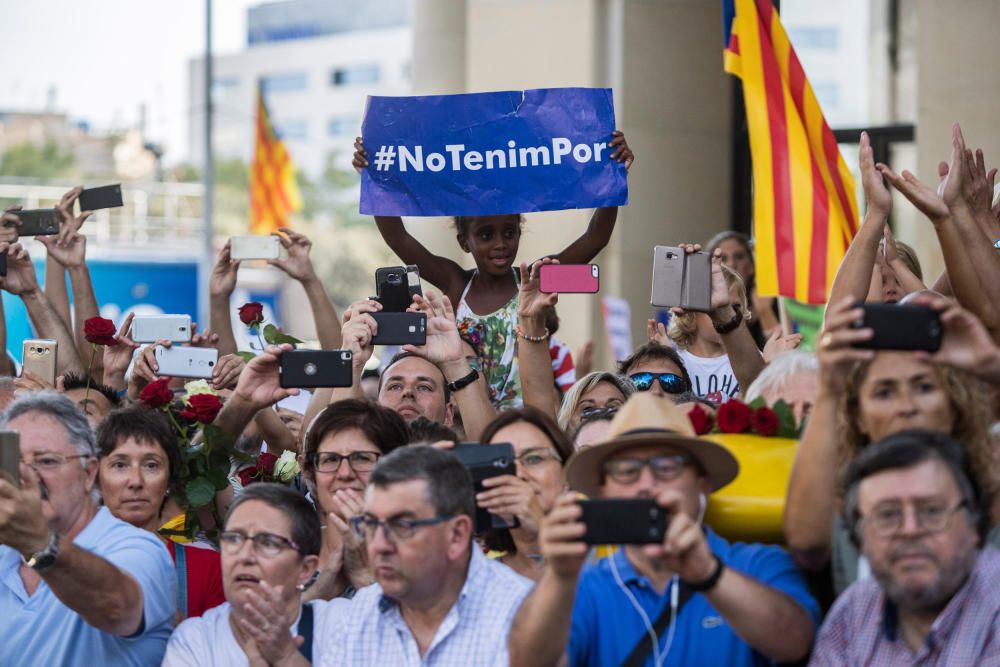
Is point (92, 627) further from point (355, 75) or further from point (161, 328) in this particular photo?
point (355, 75)

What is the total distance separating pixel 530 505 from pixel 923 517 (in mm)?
1393

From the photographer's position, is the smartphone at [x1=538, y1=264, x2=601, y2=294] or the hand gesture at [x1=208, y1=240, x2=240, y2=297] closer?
the smartphone at [x1=538, y1=264, x2=601, y2=294]

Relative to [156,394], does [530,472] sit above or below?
below

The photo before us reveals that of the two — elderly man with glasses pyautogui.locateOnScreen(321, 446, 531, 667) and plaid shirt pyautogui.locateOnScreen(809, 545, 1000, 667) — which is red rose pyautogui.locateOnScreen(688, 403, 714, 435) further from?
plaid shirt pyautogui.locateOnScreen(809, 545, 1000, 667)

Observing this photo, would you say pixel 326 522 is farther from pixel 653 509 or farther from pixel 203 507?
pixel 653 509

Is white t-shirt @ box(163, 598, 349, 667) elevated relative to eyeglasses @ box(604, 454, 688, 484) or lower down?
lower down

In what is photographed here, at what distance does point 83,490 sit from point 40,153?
6223 cm

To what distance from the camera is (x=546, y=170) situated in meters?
6.84

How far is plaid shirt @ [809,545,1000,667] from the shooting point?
3.59m

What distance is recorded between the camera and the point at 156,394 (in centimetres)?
576

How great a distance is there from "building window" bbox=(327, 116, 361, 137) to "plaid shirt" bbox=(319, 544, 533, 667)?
75035 mm

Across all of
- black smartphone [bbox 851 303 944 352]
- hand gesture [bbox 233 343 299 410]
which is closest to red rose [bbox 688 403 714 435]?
black smartphone [bbox 851 303 944 352]

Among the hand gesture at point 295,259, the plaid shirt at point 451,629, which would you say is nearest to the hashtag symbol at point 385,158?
the hand gesture at point 295,259

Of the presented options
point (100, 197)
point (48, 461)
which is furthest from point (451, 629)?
point (100, 197)
